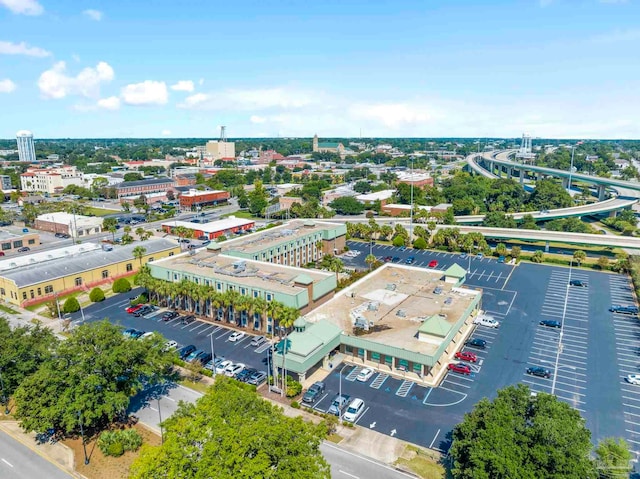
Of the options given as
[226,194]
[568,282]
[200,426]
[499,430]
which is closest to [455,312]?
[499,430]

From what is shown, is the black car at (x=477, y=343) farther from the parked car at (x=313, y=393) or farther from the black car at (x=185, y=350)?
the black car at (x=185, y=350)

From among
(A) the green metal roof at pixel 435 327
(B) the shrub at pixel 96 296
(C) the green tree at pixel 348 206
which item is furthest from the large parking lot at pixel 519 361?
(C) the green tree at pixel 348 206

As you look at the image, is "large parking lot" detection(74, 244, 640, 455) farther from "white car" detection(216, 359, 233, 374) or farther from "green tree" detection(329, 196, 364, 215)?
"green tree" detection(329, 196, 364, 215)

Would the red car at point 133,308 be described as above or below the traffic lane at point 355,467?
above

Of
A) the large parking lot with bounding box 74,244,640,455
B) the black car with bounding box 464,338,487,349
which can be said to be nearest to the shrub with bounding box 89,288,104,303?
the large parking lot with bounding box 74,244,640,455

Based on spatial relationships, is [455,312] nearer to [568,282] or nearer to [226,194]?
[568,282]

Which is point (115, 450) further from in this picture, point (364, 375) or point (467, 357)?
point (467, 357)

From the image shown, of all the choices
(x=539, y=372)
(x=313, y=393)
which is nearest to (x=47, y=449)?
(x=313, y=393)
